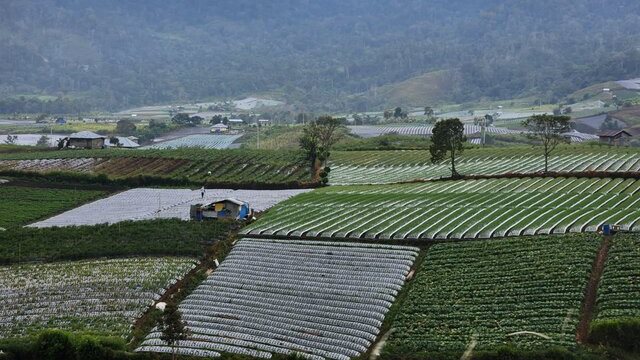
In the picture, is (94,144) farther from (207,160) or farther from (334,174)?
(334,174)

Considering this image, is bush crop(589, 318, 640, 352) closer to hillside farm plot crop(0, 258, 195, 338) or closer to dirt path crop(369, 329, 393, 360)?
dirt path crop(369, 329, 393, 360)

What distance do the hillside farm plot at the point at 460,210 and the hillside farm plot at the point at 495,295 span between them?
2646 millimetres

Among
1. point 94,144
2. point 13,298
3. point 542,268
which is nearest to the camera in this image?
point 542,268

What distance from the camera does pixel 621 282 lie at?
40.4 m

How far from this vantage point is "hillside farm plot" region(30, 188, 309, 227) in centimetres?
6175

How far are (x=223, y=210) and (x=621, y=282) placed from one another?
86.3 ft

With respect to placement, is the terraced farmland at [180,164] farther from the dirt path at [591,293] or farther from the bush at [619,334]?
the bush at [619,334]

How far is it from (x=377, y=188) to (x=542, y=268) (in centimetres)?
2418

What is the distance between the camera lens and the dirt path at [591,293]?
36.8m

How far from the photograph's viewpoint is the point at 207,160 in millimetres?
84500

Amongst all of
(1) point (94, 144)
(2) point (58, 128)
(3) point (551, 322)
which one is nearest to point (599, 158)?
(3) point (551, 322)

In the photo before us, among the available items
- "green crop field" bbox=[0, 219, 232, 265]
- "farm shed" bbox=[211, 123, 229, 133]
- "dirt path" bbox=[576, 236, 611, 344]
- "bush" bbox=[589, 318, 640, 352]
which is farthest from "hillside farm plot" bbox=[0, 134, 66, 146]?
"bush" bbox=[589, 318, 640, 352]

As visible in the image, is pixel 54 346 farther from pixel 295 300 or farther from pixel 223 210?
pixel 223 210

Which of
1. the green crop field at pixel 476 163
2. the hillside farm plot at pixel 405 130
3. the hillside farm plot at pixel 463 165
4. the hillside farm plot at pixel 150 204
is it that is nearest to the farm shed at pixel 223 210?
the hillside farm plot at pixel 150 204
